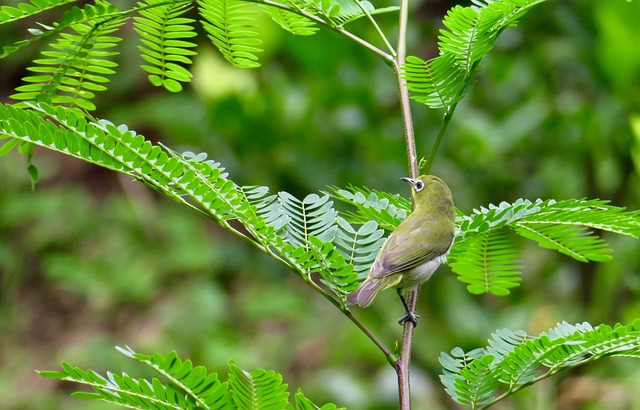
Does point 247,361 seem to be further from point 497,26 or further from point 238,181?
point 497,26

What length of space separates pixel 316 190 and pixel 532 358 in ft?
8.78

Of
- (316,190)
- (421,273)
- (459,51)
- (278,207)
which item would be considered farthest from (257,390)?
(316,190)

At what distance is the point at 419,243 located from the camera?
1594mm

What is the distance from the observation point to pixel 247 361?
13.6ft

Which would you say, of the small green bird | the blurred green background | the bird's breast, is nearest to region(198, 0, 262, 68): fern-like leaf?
the small green bird

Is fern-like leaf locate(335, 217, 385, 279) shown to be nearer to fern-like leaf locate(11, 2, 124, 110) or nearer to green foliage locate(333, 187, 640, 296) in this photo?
green foliage locate(333, 187, 640, 296)

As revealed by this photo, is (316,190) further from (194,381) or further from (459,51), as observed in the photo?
(194,381)

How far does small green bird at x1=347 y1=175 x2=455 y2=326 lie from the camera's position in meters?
1.52

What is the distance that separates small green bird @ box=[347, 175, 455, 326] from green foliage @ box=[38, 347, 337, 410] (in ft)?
1.59

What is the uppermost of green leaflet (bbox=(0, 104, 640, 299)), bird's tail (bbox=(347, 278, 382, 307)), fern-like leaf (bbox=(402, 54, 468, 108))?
fern-like leaf (bbox=(402, 54, 468, 108))

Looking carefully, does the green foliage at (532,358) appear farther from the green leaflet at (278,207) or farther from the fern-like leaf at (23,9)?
the fern-like leaf at (23,9)

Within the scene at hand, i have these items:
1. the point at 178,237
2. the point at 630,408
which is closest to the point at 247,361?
the point at 178,237

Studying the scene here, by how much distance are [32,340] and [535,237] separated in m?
4.49

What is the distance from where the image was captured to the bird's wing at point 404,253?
5.09 feet
